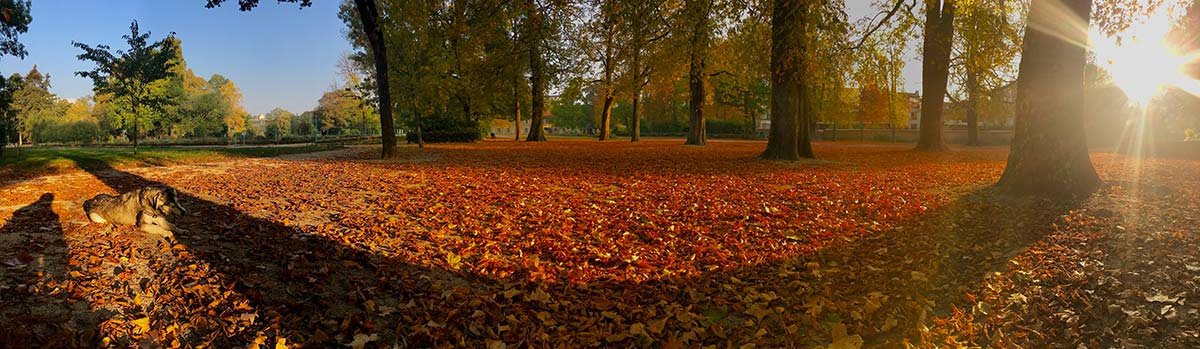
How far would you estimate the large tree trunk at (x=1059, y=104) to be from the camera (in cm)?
702

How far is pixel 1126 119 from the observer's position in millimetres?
23953

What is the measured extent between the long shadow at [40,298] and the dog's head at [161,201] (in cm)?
68

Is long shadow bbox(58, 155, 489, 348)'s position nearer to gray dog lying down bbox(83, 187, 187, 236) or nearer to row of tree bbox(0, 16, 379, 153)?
gray dog lying down bbox(83, 187, 187, 236)

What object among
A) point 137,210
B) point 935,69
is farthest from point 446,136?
point 137,210

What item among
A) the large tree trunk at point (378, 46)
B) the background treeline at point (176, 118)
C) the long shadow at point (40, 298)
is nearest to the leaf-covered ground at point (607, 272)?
the long shadow at point (40, 298)

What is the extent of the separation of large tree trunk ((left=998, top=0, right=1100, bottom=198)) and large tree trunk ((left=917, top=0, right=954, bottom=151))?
11114mm

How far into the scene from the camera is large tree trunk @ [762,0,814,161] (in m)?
12.1

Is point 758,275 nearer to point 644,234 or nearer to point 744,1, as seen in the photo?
point 644,234

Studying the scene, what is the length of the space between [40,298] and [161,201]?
7.27 feet

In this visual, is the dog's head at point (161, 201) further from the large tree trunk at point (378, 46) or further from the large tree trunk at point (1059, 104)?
the large tree trunk at point (1059, 104)

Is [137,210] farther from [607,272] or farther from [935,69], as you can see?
[935,69]

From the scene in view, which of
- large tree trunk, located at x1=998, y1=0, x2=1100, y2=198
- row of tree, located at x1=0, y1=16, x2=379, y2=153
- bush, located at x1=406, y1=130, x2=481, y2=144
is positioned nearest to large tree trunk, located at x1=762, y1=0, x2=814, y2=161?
large tree trunk, located at x1=998, y1=0, x2=1100, y2=198

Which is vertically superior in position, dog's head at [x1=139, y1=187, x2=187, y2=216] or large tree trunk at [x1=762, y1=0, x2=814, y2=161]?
large tree trunk at [x1=762, y1=0, x2=814, y2=161]

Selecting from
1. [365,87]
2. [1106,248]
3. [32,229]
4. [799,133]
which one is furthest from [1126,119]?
[365,87]
